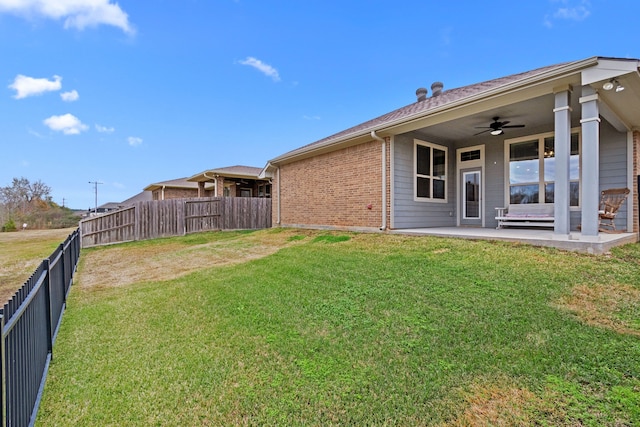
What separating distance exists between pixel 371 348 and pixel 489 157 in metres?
8.72

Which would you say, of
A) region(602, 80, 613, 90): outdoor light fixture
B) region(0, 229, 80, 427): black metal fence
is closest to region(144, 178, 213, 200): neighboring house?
region(0, 229, 80, 427): black metal fence

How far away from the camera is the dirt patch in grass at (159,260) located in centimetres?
643

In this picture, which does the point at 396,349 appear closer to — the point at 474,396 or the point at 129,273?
the point at 474,396

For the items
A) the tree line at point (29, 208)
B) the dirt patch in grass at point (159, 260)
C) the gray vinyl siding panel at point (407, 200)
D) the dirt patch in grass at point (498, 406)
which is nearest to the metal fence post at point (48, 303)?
the dirt patch in grass at point (159, 260)

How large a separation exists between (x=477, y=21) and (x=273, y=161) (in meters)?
10.4

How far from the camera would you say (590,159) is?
17.1 ft

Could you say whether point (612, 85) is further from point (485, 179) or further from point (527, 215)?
point (485, 179)

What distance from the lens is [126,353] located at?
9.94ft

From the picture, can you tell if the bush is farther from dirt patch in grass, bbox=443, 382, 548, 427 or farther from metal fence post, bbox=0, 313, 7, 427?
dirt patch in grass, bbox=443, 382, 548, 427

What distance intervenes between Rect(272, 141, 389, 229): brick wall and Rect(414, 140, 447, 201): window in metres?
1.36

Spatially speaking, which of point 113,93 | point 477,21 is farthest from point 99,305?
point 113,93

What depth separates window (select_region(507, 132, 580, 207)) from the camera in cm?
788

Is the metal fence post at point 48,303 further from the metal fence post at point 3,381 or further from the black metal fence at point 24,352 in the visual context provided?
the metal fence post at point 3,381

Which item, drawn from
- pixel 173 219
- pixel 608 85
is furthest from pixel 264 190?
pixel 608 85
